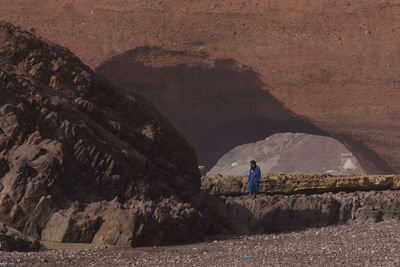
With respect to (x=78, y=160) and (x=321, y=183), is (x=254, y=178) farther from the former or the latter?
(x=78, y=160)

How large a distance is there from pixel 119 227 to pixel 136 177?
140 centimetres

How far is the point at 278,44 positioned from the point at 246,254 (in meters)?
22.0

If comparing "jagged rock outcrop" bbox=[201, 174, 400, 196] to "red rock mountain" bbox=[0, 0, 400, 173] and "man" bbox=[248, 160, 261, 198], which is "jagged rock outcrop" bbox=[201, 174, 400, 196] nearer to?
"man" bbox=[248, 160, 261, 198]

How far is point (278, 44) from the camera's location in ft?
95.3

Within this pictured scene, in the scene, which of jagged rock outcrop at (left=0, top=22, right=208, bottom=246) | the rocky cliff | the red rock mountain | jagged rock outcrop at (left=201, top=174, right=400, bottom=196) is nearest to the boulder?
jagged rock outcrop at (left=0, top=22, right=208, bottom=246)

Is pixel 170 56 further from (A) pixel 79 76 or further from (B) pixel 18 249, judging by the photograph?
(B) pixel 18 249

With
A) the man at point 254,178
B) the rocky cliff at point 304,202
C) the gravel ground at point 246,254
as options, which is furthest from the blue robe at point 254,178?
the gravel ground at point 246,254

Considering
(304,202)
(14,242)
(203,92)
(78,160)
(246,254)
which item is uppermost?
(203,92)

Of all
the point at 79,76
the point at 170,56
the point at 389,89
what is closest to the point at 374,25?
the point at 389,89

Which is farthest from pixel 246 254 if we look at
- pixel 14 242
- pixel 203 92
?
pixel 203 92

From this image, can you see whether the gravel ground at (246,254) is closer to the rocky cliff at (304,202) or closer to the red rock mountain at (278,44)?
the rocky cliff at (304,202)

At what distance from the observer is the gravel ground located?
6.88 m

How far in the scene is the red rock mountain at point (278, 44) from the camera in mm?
28594

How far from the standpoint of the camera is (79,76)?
1140 cm
